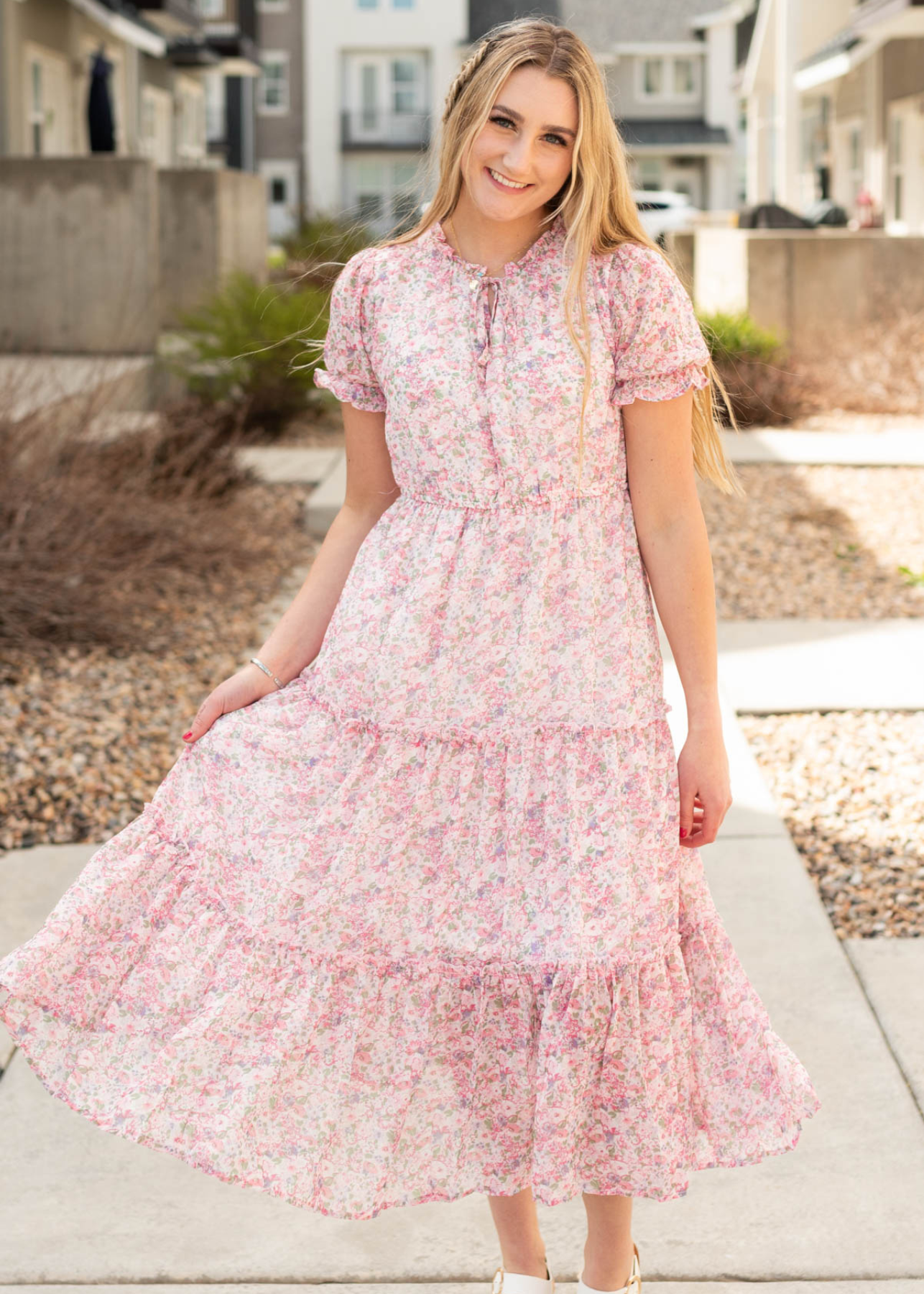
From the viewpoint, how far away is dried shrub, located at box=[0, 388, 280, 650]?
5121mm

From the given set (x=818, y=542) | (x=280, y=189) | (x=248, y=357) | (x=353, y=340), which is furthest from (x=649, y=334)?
(x=280, y=189)

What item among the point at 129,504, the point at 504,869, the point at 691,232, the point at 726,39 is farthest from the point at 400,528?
the point at 726,39

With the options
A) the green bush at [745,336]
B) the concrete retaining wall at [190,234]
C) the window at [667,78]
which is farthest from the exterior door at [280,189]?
the green bush at [745,336]

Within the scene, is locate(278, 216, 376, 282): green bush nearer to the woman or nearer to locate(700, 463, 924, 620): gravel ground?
locate(700, 463, 924, 620): gravel ground

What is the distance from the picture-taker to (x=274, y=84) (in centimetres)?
3872

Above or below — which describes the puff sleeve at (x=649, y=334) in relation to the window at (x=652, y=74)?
below

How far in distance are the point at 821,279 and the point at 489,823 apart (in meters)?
10.5

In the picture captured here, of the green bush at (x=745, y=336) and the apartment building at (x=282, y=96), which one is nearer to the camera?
the green bush at (x=745, y=336)

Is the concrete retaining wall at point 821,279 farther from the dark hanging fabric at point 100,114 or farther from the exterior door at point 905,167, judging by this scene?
the dark hanging fabric at point 100,114

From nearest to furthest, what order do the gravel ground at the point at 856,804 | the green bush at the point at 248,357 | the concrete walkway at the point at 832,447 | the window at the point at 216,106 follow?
the gravel ground at the point at 856,804, the concrete walkway at the point at 832,447, the green bush at the point at 248,357, the window at the point at 216,106

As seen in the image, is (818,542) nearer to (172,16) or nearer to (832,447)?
(832,447)

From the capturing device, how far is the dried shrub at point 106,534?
5.12m

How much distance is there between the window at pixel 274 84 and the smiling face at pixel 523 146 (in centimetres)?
3941


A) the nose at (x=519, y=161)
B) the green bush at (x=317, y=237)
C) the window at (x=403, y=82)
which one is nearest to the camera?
the nose at (x=519, y=161)
